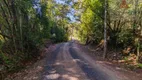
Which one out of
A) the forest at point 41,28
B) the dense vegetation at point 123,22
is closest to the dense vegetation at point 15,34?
the forest at point 41,28

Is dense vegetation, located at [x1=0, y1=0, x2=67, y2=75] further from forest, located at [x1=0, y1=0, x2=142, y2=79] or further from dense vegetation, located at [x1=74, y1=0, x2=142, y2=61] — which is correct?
dense vegetation, located at [x1=74, y1=0, x2=142, y2=61]

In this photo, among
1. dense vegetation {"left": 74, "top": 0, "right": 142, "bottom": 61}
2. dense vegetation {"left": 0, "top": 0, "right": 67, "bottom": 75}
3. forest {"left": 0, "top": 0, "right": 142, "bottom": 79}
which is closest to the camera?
dense vegetation {"left": 0, "top": 0, "right": 67, "bottom": 75}

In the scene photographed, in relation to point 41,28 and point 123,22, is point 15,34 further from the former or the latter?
point 123,22

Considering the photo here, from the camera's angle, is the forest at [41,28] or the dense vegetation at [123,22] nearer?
the forest at [41,28]

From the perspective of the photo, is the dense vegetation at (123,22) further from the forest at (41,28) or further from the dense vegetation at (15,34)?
the dense vegetation at (15,34)

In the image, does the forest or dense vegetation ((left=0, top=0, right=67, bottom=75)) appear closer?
dense vegetation ((left=0, top=0, right=67, bottom=75))

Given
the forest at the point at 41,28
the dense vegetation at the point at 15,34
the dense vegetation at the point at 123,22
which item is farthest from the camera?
the dense vegetation at the point at 123,22

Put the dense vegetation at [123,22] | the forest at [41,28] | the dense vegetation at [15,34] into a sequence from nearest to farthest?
the dense vegetation at [15,34] < the forest at [41,28] < the dense vegetation at [123,22]

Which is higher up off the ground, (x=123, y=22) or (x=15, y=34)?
(x=123, y=22)

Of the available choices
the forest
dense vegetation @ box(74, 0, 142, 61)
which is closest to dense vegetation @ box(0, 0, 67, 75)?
the forest

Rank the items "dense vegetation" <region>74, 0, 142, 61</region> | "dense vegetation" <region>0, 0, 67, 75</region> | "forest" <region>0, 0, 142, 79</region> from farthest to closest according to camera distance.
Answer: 1. "dense vegetation" <region>74, 0, 142, 61</region>
2. "forest" <region>0, 0, 142, 79</region>
3. "dense vegetation" <region>0, 0, 67, 75</region>

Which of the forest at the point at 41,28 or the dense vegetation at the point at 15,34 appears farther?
the forest at the point at 41,28

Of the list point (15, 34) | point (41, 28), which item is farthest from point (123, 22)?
point (15, 34)

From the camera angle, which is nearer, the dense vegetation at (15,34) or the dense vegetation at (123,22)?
the dense vegetation at (15,34)
